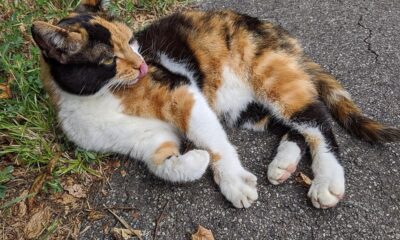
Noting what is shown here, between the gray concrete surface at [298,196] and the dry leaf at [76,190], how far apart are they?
0.09m

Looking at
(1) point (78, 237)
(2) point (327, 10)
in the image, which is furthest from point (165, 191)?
(2) point (327, 10)

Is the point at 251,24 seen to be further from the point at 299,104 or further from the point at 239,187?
the point at 239,187

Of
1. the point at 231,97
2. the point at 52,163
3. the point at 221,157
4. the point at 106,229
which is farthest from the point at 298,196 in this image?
the point at 52,163

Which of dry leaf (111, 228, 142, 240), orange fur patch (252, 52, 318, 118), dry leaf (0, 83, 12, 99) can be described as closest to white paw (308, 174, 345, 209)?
orange fur patch (252, 52, 318, 118)

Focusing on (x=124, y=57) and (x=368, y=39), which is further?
(x=368, y=39)

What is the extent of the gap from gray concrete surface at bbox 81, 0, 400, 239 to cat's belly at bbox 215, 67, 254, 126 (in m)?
0.16

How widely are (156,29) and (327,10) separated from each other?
186cm

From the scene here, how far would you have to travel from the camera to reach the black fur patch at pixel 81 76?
2.20 meters

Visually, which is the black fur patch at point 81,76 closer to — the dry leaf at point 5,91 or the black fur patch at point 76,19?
the black fur patch at point 76,19

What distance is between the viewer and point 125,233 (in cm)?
224

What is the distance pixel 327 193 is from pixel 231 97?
100cm

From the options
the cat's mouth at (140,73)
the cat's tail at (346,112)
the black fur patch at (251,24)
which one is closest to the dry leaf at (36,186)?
the cat's mouth at (140,73)

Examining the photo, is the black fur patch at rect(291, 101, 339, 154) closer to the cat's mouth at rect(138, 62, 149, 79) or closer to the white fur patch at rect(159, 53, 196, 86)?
the white fur patch at rect(159, 53, 196, 86)

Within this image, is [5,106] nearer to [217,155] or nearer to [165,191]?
[165,191]
